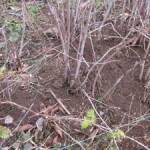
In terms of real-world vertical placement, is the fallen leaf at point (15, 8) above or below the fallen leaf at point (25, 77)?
above

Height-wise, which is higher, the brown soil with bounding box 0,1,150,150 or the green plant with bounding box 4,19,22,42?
the green plant with bounding box 4,19,22,42

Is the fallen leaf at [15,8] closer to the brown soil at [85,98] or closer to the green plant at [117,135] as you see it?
the brown soil at [85,98]

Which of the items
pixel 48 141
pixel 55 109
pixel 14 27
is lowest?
pixel 48 141

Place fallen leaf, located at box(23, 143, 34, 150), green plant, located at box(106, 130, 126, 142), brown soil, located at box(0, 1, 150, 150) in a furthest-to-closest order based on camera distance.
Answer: brown soil, located at box(0, 1, 150, 150), fallen leaf, located at box(23, 143, 34, 150), green plant, located at box(106, 130, 126, 142)

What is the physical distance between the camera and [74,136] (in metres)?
1.81

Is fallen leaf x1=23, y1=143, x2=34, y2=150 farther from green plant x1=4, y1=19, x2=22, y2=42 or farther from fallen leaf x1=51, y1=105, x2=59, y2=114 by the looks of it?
green plant x1=4, y1=19, x2=22, y2=42

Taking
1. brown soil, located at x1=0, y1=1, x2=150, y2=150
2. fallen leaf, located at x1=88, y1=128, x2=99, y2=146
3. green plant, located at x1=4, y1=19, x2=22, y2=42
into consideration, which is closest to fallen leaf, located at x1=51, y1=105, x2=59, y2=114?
brown soil, located at x1=0, y1=1, x2=150, y2=150

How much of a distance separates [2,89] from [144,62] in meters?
0.89

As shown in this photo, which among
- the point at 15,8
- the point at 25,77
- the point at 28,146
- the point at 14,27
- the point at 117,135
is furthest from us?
the point at 15,8

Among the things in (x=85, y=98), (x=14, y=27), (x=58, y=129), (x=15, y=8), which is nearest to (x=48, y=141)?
(x=58, y=129)

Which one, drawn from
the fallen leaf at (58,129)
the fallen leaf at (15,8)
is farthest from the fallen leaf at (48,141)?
the fallen leaf at (15,8)

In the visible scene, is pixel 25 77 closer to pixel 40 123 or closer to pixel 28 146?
pixel 40 123

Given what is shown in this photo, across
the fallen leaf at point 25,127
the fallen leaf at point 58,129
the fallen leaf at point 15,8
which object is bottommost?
the fallen leaf at point 58,129

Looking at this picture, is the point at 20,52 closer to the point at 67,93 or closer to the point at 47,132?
the point at 67,93
